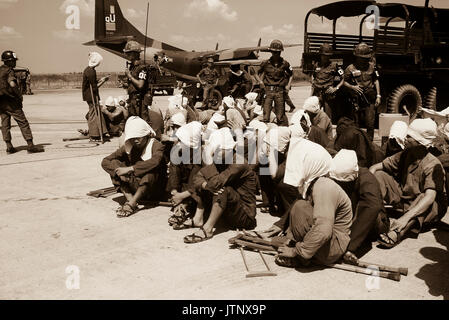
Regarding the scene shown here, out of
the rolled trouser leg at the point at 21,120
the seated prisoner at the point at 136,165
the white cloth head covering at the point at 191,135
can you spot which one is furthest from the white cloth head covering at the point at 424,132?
the rolled trouser leg at the point at 21,120

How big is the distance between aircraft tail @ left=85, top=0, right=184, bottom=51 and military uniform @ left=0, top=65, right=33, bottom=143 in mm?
14843

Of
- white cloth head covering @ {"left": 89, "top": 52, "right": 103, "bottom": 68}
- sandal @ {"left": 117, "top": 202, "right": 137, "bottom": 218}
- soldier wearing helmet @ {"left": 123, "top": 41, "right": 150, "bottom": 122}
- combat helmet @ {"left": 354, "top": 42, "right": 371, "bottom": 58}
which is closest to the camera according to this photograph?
sandal @ {"left": 117, "top": 202, "right": 137, "bottom": 218}

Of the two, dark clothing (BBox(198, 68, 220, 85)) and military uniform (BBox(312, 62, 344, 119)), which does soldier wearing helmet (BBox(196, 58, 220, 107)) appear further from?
military uniform (BBox(312, 62, 344, 119))

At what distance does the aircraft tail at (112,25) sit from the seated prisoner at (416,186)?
1990 cm

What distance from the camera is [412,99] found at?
36.2 feet

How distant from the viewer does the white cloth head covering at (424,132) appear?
14.2ft

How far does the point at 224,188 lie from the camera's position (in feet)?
14.6

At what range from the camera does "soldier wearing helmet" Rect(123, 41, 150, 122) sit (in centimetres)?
791

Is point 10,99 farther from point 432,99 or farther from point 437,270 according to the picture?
point 432,99

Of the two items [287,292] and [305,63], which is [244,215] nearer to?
[287,292]

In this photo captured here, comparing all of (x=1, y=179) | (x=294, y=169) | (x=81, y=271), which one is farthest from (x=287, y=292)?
(x=1, y=179)

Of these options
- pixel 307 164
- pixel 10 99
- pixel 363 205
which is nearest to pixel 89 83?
pixel 10 99

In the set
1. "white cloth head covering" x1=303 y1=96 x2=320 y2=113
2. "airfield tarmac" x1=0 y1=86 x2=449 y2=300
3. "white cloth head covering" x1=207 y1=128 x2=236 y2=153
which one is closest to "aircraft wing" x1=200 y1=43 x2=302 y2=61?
"white cloth head covering" x1=303 y1=96 x2=320 y2=113

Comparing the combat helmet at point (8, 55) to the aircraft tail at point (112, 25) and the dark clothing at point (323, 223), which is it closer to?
the dark clothing at point (323, 223)
